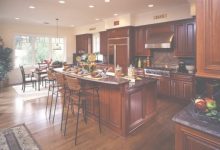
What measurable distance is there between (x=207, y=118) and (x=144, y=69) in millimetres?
4435

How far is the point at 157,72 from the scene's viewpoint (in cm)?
540

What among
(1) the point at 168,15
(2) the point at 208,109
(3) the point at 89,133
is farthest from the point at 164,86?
(2) the point at 208,109

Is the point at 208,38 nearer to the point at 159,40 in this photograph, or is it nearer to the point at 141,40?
the point at 159,40

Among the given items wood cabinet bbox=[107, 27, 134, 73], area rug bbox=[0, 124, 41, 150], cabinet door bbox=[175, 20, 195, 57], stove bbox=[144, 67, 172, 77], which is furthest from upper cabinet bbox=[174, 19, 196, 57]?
area rug bbox=[0, 124, 41, 150]

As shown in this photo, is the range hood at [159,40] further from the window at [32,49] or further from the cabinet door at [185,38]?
the window at [32,49]

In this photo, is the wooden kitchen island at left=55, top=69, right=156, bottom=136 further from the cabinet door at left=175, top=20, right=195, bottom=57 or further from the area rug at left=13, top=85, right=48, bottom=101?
the area rug at left=13, top=85, right=48, bottom=101

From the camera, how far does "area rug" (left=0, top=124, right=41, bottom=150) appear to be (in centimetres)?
268

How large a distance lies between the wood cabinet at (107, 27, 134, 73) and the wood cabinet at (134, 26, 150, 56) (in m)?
0.19

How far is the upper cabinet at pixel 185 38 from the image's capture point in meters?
4.85

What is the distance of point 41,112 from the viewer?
4320 millimetres

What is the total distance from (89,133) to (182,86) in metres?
3.07

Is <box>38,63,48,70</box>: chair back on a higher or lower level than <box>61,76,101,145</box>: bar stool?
higher

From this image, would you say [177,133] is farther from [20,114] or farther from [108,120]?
[20,114]

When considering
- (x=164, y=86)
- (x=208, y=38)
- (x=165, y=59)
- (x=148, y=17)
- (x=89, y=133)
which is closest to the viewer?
(x=208, y=38)
